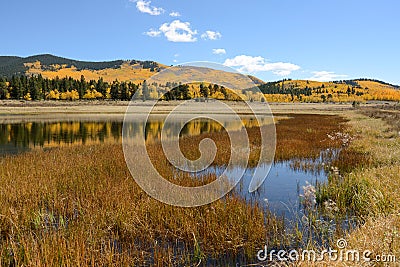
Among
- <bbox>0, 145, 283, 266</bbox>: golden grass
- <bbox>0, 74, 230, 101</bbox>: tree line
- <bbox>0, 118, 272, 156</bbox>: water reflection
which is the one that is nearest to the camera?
<bbox>0, 145, 283, 266</bbox>: golden grass

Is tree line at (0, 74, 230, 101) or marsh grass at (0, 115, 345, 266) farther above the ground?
tree line at (0, 74, 230, 101)

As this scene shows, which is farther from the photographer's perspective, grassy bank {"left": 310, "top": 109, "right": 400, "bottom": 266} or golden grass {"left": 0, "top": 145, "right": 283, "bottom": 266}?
golden grass {"left": 0, "top": 145, "right": 283, "bottom": 266}

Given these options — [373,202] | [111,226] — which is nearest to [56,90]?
[111,226]

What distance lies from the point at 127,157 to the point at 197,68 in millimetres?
7981

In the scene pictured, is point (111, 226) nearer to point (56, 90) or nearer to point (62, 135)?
point (62, 135)

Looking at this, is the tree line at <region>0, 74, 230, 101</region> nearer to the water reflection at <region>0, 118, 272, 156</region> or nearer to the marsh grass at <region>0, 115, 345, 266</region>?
the water reflection at <region>0, 118, 272, 156</region>

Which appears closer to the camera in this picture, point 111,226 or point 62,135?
point 111,226

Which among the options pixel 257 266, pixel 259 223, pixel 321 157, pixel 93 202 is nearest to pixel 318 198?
pixel 259 223

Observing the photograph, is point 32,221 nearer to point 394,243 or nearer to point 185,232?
point 185,232

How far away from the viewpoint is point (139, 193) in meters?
8.89

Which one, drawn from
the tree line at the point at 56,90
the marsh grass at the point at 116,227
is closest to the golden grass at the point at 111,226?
the marsh grass at the point at 116,227

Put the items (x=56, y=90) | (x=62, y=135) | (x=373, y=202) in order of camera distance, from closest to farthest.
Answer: (x=373, y=202) < (x=62, y=135) < (x=56, y=90)

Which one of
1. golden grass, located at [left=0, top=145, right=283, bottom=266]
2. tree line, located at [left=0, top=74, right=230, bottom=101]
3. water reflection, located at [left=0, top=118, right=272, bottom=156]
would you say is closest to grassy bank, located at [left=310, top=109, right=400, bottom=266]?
golden grass, located at [left=0, top=145, right=283, bottom=266]

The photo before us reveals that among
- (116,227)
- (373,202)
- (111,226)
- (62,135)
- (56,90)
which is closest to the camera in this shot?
(111,226)
